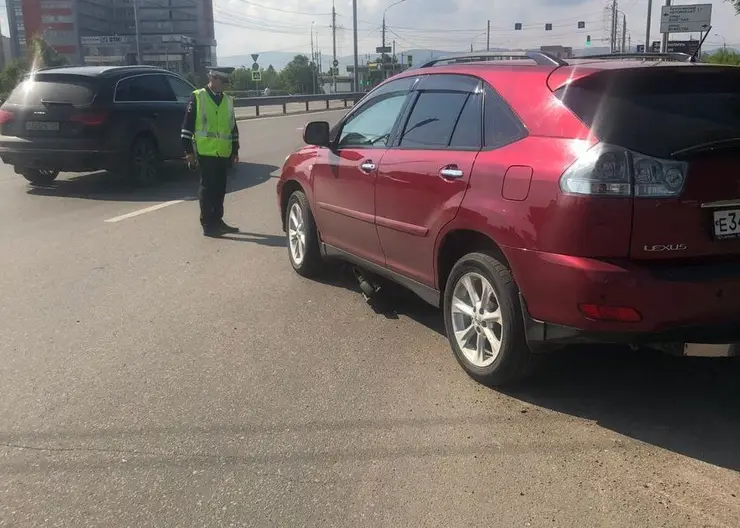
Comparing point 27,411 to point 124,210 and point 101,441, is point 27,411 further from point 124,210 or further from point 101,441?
point 124,210

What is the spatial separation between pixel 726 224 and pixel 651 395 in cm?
108

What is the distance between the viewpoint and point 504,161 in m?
3.86

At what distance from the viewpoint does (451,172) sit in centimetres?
424

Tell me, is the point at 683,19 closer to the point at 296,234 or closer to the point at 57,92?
the point at 57,92

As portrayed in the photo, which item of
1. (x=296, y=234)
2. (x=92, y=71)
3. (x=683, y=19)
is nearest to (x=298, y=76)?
(x=683, y=19)

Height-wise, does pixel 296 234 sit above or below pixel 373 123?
below

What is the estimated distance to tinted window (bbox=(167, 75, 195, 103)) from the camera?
1280 cm

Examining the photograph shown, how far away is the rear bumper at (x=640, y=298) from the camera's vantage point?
3.37m

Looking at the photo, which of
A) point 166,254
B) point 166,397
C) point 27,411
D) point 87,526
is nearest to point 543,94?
point 166,397

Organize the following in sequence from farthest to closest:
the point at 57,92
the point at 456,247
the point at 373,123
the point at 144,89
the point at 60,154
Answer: the point at 144,89, the point at 57,92, the point at 60,154, the point at 373,123, the point at 456,247

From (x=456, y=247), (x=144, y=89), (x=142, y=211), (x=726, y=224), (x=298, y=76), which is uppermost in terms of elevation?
(x=298, y=76)

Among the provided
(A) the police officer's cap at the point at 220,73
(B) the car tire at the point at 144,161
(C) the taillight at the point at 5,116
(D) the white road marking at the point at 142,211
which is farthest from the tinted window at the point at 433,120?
(C) the taillight at the point at 5,116

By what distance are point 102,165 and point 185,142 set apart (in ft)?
10.3

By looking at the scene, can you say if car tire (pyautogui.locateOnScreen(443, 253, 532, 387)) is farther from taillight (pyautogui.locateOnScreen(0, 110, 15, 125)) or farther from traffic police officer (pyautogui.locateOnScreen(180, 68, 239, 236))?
taillight (pyautogui.locateOnScreen(0, 110, 15, 125))
